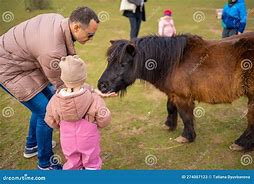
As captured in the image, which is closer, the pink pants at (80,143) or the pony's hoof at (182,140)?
the pink pants at (80,143)

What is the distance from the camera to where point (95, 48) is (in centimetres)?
775

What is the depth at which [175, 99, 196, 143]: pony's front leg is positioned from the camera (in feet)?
13.3

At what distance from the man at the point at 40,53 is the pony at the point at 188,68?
0.83 m

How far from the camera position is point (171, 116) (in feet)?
14.7

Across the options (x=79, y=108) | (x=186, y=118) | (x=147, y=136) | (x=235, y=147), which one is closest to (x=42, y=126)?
(x=79, y=108)

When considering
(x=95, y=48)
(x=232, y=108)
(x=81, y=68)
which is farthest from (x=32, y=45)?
(x=95, y=48)

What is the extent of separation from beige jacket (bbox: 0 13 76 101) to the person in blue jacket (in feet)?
12.6

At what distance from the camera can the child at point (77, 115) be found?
8.48 ft

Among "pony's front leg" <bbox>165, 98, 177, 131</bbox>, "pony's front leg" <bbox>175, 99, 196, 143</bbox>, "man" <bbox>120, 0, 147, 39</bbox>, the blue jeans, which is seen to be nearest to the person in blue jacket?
"man" <bbox>120, 0, 147, 39</bbox>

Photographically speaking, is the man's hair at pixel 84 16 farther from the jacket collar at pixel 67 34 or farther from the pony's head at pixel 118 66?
the pony's head at pixel 118 66

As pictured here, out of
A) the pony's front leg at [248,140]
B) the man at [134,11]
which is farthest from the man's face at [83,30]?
the man at [134,11]

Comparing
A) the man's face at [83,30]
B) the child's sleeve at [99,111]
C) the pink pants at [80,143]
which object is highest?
the man's face at [83,30]

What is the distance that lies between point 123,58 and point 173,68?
1.93 ft

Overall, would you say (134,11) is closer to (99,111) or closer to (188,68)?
(188,68)
